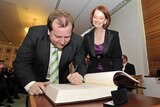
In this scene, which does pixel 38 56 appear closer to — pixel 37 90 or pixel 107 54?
pixel 37 90

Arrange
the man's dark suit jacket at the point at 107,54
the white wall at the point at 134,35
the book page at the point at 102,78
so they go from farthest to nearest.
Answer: the white wall at the point at 134,35 < the man's dark suit jacket at the point at 107,54 < the book page at the point at 102,78

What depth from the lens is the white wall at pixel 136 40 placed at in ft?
11.8

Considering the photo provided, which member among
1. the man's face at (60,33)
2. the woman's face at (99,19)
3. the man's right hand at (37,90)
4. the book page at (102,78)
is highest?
the woman's face at (99,19)

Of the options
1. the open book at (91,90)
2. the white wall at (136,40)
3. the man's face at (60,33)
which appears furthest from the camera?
the white wall at (136,40)

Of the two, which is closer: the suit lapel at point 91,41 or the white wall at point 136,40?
the suit lapel at point 91,41

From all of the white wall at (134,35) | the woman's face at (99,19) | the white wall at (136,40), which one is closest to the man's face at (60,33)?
the woman's face at (99,19)

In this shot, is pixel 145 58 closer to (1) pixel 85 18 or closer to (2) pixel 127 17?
(2) pixel 127 17

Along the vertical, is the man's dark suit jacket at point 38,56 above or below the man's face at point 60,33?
below

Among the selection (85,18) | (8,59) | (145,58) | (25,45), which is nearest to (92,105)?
(25,45)

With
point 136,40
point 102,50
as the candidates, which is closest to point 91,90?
point 102,50

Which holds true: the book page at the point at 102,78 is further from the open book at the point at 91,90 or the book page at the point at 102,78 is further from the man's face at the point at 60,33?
the man's face at the point at 60,33

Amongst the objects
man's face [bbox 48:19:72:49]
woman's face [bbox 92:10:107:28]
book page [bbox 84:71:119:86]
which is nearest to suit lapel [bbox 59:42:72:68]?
man's face [bbox 48:19:72:49]

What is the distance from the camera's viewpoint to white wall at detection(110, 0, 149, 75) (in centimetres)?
383

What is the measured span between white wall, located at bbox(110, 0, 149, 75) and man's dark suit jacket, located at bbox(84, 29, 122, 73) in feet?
7.75
